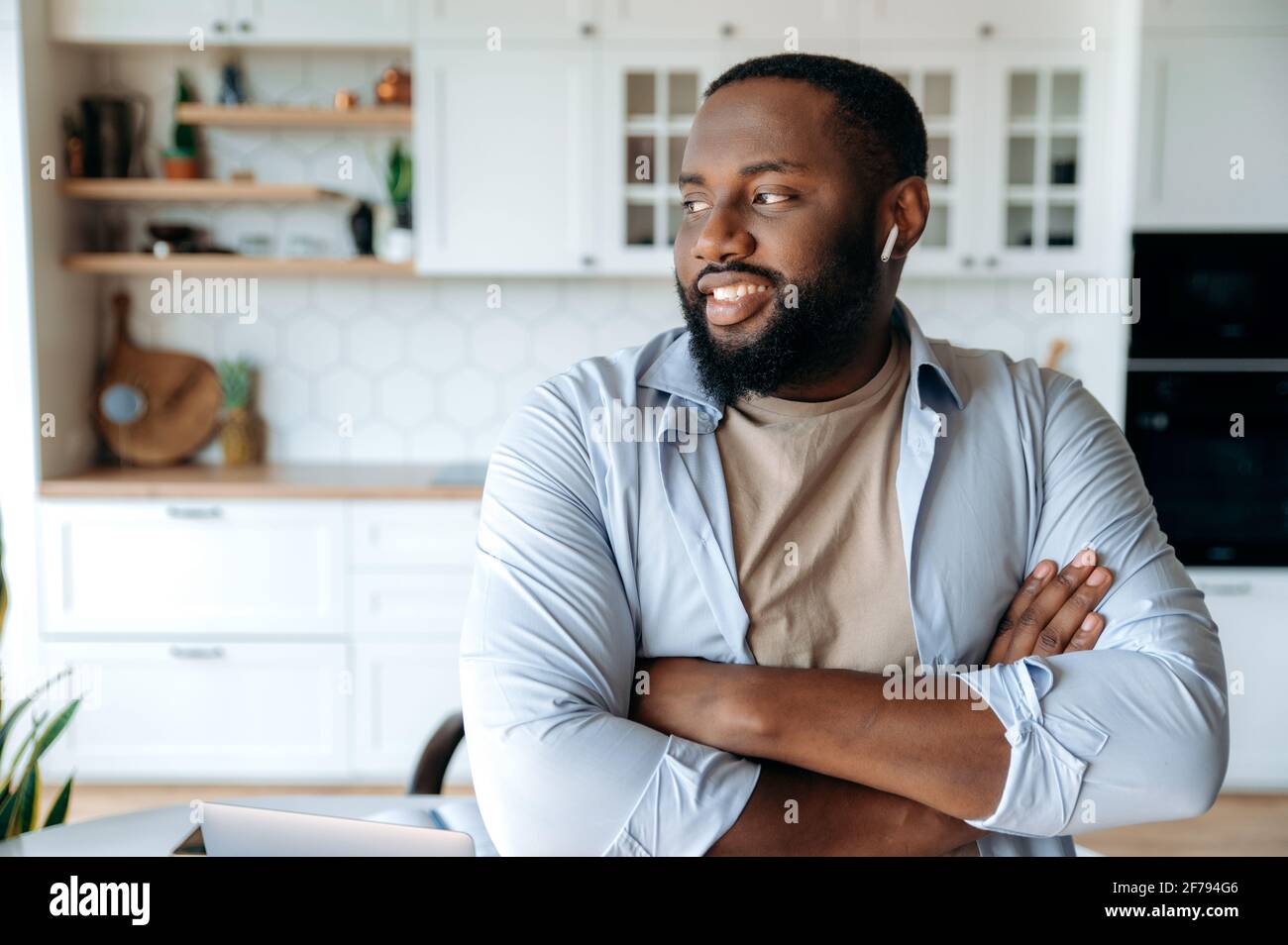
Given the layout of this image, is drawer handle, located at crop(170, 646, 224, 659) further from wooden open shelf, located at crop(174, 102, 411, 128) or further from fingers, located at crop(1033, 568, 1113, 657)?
fingers, located at crop(1033, 568, 1113, 657)

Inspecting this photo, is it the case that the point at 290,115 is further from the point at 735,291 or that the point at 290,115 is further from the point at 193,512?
the point at 735,291

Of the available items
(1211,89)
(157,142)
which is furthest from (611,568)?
(157,142)

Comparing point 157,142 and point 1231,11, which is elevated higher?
point 1231,11

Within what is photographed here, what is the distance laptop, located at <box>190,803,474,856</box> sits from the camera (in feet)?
2.14

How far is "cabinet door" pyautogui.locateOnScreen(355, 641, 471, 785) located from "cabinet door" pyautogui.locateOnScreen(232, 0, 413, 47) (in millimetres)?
1490

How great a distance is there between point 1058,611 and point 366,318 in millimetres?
2476

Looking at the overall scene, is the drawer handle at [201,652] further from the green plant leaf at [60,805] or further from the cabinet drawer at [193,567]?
the green plant leaf at [60,805]

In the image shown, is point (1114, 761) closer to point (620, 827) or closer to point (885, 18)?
point (620, 827)

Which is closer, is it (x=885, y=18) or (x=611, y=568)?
(x=611, y=568)

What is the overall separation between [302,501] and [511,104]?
43.2 inches

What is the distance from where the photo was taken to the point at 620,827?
31.4 inches

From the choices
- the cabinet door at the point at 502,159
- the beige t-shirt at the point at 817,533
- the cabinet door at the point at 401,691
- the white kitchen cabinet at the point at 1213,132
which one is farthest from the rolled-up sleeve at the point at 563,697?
the white kitchen cabinet at the point at 1213,132
